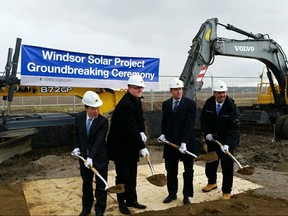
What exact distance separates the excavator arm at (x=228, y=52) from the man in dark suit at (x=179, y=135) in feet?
12.6

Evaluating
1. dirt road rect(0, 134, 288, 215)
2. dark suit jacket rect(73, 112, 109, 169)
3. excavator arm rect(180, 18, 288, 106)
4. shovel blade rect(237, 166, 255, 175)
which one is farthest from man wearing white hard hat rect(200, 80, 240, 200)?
excavator arm rect(180, 18, 288, 106)

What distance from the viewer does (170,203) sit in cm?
537

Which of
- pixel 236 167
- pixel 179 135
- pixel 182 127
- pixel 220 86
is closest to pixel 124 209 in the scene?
pixel 179 135

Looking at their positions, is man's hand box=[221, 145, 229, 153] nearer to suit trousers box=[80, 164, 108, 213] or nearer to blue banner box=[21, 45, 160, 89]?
suit trousers box=[80, 164, 108, 213]

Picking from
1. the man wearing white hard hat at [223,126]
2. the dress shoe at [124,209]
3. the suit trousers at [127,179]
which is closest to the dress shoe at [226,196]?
the man wearing white hard hat at [223,126]

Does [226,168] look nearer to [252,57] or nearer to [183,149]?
[183,149]

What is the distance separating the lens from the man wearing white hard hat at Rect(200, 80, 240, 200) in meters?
5.54

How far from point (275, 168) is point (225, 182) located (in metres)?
3.26

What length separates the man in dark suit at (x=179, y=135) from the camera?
534cm

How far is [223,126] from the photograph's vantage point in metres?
5.65

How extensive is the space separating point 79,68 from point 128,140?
4.74m

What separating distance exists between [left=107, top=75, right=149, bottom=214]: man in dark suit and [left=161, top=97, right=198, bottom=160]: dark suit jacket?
0.57m

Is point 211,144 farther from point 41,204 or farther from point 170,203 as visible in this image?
point 41,204

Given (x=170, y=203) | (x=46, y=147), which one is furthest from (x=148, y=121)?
(x=170, y=203)
